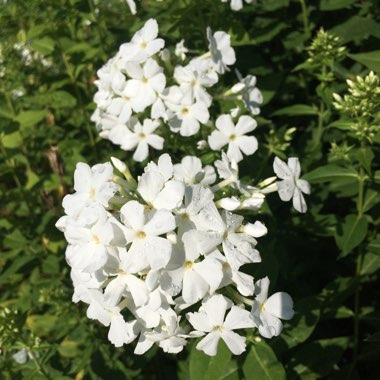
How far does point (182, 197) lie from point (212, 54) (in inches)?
52.0

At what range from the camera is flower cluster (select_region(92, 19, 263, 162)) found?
8.48 feet

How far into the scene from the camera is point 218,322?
1788 mm

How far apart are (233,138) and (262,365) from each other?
3.71ft

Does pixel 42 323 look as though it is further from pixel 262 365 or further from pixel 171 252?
pixel 171 252

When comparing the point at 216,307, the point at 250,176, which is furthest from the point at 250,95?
the point at 216,307

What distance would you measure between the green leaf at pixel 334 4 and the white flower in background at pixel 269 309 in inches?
76.6

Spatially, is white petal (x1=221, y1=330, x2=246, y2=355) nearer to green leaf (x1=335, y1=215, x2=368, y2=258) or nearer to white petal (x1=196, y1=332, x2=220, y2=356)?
white petal (x1=196, y1=332, x2=220, y2=356)

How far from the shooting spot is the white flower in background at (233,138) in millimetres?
2631

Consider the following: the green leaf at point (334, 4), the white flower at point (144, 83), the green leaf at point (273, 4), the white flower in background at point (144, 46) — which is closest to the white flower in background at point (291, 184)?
the white flower at point (144, 83)

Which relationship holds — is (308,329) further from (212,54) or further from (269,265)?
(212,54)

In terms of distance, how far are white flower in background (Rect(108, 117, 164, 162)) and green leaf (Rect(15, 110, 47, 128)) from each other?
0.79 meters

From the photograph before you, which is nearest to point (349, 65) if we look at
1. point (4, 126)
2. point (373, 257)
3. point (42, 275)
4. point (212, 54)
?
point (212, 54)

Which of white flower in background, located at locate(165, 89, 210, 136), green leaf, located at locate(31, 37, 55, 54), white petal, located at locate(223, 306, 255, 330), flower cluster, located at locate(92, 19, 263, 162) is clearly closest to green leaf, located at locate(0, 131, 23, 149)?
green leaf, located at locate(31, 37, 55, 54)

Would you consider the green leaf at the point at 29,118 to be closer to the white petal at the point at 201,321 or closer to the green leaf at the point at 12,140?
the green leaf at the point at 12,140
